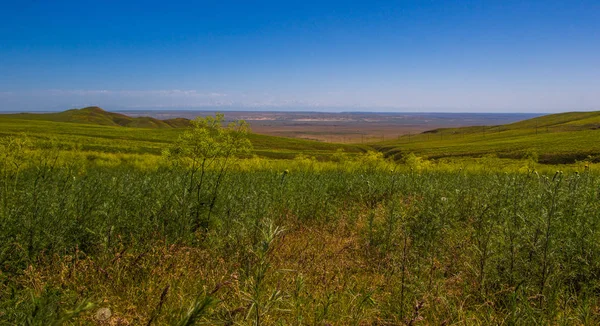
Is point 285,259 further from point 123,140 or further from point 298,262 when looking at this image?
point 123,140

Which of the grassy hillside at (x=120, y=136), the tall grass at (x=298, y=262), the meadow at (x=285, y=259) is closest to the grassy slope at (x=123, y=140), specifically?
the grassy hillside at (x=120, y=136)

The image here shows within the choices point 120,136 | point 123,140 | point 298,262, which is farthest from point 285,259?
point 120,136

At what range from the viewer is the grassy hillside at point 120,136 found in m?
43.1

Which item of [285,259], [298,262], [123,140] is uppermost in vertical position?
[298,262]

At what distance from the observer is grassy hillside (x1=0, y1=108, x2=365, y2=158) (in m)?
43.1

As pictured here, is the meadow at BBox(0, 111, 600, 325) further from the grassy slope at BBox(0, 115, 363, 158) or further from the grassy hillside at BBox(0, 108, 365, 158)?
the grassy slope at BBox(0, 115, 363, 158)

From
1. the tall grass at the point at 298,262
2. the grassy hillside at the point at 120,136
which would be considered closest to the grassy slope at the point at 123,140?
the grassy hillside at the point at 120,136

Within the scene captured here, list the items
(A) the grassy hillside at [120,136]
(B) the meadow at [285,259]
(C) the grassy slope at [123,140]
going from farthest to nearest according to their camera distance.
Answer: (A) the grassy hillside at [120,136] → (C) the grassy slope at [123,140] → (B) the meadow at [285,259]

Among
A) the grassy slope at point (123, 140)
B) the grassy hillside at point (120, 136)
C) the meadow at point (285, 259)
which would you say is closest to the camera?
the meadow at point (285, 259)

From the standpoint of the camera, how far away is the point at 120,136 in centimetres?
6112

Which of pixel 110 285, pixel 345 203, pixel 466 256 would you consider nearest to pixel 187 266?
pixel 110 285

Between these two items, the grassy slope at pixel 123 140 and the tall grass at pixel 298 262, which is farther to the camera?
the grassy slope at pixel 123 140

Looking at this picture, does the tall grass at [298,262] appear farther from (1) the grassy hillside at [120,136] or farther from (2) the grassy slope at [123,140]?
(2) the grassy slope at [123,140]

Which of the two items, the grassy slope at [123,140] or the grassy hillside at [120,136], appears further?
the grassy hillside at [120,136]
